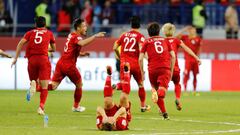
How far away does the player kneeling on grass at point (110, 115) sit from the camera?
58.8ft

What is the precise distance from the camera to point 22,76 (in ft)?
117

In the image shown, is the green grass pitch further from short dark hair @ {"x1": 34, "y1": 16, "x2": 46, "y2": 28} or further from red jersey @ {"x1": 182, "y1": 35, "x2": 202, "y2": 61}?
short dark hair @ {"x1": 34, "y1": 16, "x2": 46, "y2": 28}

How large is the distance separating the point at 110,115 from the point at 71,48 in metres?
5.31

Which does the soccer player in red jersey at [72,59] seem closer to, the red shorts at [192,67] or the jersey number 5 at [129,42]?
the jersey number 5 at [129,42]

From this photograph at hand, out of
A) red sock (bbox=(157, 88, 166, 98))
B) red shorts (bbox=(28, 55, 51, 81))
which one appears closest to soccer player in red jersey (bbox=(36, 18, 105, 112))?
red shorts (bbox=(28, 55, 51, 81))

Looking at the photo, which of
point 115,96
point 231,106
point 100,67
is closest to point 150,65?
point 231,106

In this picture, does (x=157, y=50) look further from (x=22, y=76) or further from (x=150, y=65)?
(x=22, y=76)

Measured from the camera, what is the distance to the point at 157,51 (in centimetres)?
2095

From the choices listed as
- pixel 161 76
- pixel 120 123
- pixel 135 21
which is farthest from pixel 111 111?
pixel 135 21

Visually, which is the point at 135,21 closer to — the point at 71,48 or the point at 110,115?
the point at 71,48

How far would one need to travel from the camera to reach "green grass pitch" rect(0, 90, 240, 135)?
18.3 m

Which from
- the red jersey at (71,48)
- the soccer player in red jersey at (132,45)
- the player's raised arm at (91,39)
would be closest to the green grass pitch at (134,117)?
the soccer player in red jersey at (132,45)

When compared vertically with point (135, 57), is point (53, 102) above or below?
below

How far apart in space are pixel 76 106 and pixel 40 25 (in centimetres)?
248
